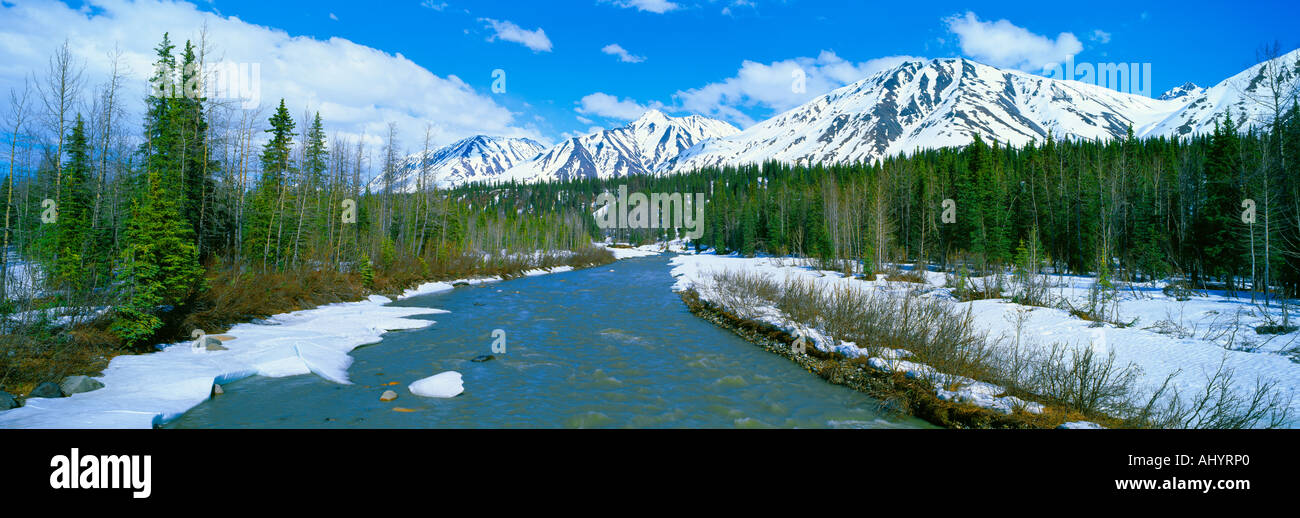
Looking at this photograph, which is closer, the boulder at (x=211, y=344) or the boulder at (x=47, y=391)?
the boulder at (x=47, y=391)

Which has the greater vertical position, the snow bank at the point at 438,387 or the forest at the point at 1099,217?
the forest at the point at 1099,217

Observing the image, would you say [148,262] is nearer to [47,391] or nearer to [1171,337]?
[47,391]

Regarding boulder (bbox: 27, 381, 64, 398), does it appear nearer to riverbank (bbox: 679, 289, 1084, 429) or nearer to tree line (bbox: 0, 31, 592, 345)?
tree line (bbox: 0, 31, 592, 345)

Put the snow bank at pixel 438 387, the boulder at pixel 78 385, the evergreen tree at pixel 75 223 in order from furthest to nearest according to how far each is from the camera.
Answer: the evergreen tree at pixel 75 223 → the snow bank at pixel 438 387 → the boulder at pixel 78 385

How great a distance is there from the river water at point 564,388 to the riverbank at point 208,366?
462 mm

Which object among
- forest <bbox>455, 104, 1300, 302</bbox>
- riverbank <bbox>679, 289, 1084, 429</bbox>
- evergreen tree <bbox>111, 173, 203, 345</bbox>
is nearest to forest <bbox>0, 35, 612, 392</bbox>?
evergreen tree <bbox>111, 173, 203, 345</bbox>

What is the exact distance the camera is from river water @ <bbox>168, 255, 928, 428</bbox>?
9.78 m

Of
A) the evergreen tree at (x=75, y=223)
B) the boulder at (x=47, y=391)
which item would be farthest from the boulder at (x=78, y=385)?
the evergreen tree at (x=75, y=223)

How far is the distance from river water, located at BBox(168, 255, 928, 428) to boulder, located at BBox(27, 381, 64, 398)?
2006 mm

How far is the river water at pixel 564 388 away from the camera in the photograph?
32.1 feet

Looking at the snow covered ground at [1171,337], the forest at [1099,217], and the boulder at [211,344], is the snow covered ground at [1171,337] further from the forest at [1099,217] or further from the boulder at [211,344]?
the boulder at [211,344]

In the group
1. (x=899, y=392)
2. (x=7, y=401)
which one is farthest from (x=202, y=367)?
(x=899, y=392)

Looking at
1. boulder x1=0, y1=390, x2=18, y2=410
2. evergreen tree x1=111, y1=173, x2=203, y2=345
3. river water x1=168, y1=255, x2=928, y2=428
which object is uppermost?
evergreen tree x1=111, y1=173, x2=203, y2=345
